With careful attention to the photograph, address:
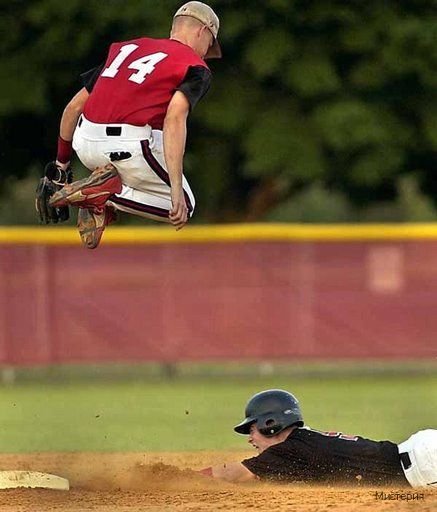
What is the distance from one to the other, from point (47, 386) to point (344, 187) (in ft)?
14.8

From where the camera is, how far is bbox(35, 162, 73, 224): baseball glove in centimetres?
852

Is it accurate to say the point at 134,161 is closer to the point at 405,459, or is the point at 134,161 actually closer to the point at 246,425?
the point at 246,425

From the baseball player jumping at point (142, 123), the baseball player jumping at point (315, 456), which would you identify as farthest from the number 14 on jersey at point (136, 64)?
the baseball player jumping at point (315, 456)

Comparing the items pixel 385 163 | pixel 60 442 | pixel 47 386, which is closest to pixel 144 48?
pixel 60 442

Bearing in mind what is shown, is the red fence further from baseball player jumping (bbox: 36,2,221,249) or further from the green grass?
baseball player jumping (bbox: 36,2,221,249)

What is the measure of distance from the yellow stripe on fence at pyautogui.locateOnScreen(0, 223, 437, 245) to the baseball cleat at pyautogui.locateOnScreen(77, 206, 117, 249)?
27.9 feet

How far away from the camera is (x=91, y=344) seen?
16.8 metres

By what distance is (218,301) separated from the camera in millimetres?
16906

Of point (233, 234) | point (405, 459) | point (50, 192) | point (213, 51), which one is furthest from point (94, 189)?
point (233, 234)

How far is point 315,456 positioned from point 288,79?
990 centimetres

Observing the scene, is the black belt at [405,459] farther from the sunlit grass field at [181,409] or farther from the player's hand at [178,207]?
the sunlit grass field at [181,409]

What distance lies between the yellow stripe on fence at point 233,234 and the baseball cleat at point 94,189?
28.3 ft

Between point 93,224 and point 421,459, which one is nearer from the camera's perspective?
point 421,459

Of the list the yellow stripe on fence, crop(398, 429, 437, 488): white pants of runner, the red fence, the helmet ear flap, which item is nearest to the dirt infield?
crop(398, 429, 437, 488): white pants of runner
